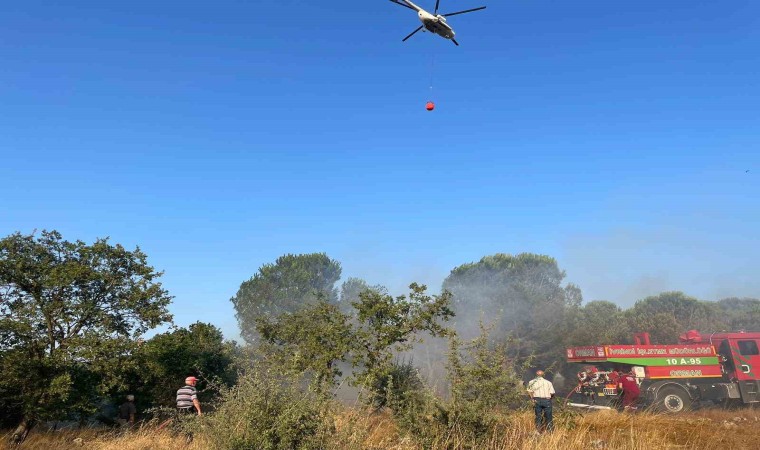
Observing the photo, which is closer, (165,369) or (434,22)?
(434,22)

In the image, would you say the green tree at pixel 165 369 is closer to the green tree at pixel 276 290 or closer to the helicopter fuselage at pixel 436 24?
the helicopter fuselage at pixel 436 24

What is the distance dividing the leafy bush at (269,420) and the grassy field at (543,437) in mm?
277

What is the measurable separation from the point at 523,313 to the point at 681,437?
100ft

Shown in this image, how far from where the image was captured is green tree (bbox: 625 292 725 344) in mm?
41812

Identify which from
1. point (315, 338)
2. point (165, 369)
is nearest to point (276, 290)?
point (165, 369)

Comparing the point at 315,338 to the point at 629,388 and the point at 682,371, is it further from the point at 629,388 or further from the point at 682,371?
the point at 682,371

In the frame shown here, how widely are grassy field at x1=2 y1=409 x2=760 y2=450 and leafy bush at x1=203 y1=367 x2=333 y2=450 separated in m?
0.28

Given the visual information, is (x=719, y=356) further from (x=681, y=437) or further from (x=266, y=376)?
(x=266, y=376)

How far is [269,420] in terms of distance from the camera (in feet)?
18.5

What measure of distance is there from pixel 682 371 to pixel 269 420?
65.7 feet

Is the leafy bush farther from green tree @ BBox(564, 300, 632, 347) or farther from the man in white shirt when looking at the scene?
green tree @ BBox(564, 300, 632, 347)

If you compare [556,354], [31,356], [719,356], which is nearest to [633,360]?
[719,356]

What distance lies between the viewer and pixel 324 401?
5945mm

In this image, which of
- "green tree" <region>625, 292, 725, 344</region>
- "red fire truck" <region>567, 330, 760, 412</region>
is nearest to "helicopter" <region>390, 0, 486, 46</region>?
"red fire truck" <region>567, 330, 760, 412</region>
